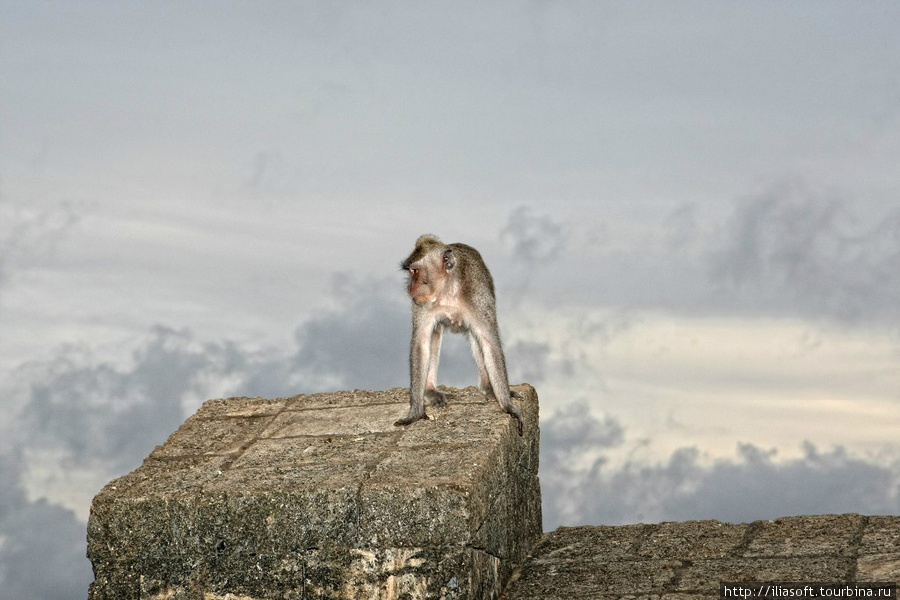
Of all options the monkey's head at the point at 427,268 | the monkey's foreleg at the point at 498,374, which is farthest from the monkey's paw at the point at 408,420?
the monkey's head at the point at 427,268

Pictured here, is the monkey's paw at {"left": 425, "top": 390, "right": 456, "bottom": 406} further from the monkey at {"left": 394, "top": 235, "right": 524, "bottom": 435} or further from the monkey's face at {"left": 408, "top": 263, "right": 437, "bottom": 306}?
the monkey's face at {"left": 408, "top": 263, "right": 437, "bottom": 306}

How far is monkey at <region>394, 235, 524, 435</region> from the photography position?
941 centimetres

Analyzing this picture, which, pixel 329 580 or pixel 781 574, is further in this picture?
pixel 781 574

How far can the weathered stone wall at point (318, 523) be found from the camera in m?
7.65

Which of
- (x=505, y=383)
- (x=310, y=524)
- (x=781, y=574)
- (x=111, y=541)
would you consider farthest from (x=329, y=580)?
(x=781, y=574)

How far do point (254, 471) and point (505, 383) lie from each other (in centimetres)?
225

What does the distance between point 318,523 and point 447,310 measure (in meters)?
2.48

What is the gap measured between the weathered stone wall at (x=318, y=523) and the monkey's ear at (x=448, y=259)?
135 centimetres

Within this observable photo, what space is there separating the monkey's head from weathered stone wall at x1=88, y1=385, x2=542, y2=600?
1159 mm

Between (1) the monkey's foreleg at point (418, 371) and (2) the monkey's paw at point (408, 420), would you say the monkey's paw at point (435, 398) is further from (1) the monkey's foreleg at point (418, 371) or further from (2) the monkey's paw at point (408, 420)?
(2) the monkey's paw at point (408, 420)

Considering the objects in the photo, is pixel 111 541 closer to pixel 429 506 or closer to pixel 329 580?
pixel 329 580

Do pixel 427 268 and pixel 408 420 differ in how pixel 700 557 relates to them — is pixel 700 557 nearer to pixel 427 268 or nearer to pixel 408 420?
pixel 408 420

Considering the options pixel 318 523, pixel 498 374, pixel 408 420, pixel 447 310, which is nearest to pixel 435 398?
pixel 408 420

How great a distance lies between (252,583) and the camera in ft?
25.8
